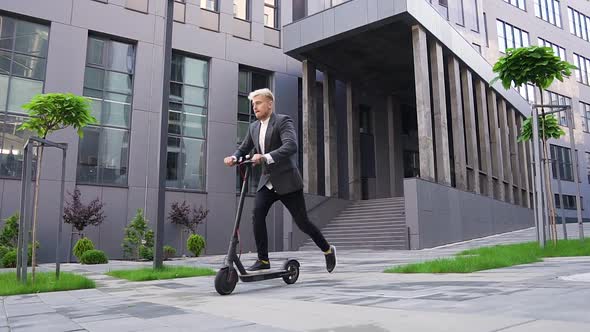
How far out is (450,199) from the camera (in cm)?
1838

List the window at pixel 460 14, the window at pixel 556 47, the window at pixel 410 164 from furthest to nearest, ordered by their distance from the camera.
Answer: the window at pixel 556 47 → the window at pixel 410 164 → the window at pixel 460 14

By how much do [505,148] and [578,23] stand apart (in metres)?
23.4

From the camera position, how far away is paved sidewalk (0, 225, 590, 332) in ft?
8.15

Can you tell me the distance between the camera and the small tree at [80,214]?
15414 mm

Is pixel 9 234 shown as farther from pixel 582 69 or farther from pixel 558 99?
pixel 582 69

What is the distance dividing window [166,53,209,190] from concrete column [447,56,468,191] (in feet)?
36.5

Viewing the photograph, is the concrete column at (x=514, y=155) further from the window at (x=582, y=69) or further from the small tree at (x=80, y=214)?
the small tree at (x=80, y=214)

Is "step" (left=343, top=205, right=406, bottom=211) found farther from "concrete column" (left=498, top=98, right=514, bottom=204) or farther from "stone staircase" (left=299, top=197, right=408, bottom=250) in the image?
"concrete column" (left=498, top=98, right=514, bottom=204)

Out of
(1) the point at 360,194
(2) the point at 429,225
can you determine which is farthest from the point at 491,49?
(2) the point at 429,225

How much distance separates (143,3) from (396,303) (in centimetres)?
1894

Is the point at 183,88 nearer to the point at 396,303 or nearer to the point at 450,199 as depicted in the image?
the point at 450,199

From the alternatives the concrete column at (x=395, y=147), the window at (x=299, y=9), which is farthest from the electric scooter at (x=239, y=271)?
the concrete column at (x=395, y=147)

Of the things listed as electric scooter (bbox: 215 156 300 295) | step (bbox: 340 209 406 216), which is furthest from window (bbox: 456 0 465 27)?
electric scooter (bbox: 215 156 300 295)

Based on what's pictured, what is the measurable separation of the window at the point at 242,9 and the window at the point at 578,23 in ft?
113
